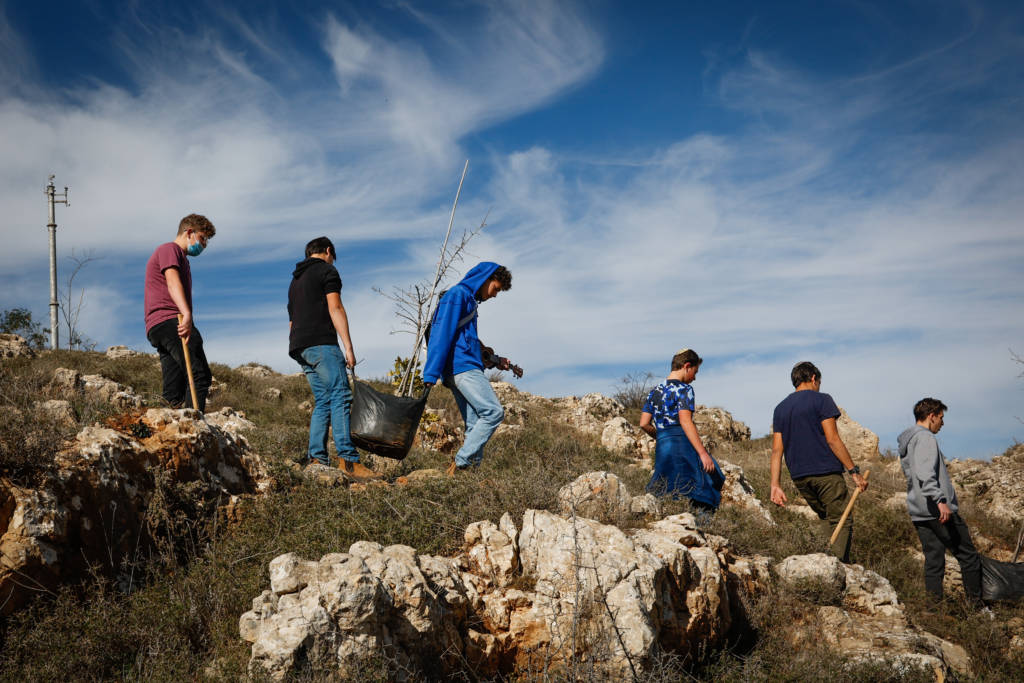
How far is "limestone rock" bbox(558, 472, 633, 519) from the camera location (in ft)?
15.9

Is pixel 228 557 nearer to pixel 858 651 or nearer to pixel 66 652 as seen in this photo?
pixel 66 652

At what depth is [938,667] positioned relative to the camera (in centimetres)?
451

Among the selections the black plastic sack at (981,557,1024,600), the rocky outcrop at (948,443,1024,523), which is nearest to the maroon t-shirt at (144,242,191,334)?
the black plastic sack at (981,557,1024,600)

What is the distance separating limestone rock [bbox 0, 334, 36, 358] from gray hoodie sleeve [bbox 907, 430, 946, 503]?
1303 cm

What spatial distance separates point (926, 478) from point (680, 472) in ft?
7.77

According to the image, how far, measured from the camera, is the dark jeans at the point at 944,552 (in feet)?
20.7

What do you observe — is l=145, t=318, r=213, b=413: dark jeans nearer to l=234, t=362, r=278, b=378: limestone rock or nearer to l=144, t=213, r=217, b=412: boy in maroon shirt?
l=144, t=213, r=217, b=412: boy in maroon shirt

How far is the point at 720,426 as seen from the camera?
47.5ft

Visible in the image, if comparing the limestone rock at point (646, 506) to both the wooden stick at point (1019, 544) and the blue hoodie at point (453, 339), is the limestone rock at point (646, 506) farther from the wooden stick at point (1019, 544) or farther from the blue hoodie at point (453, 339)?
the wooden stick at point (1019, 544)

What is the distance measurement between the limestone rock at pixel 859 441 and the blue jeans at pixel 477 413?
10.3 meters

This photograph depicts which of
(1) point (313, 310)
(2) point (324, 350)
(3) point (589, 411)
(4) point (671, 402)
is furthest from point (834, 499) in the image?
(3) point (589, 411)

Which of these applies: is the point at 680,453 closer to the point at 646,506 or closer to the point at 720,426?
the point at 646,506

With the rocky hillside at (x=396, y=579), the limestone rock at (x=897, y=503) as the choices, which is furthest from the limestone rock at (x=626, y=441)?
the rocky hillside at (x=396, y=579)

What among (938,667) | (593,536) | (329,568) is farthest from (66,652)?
(938,667)
